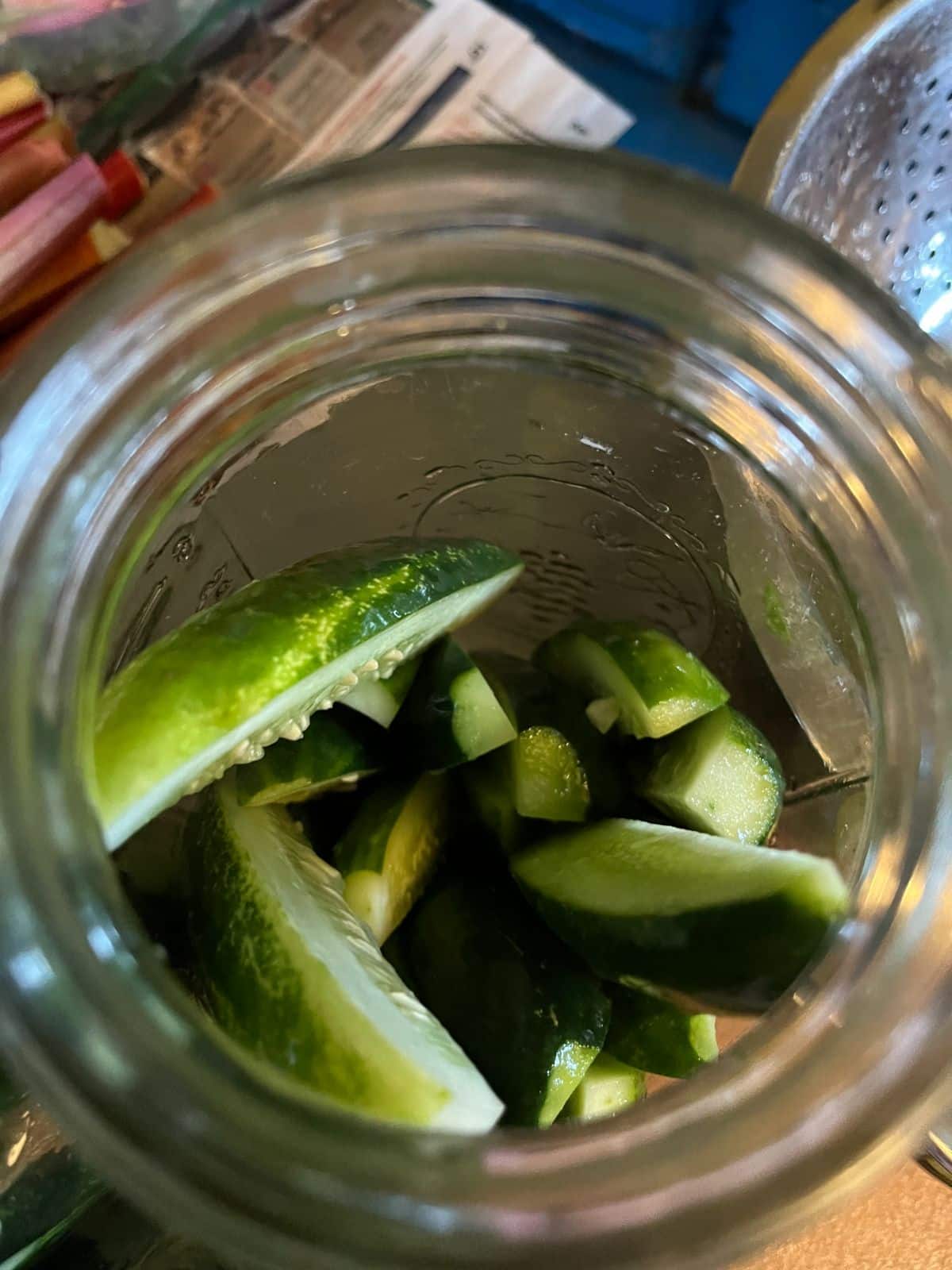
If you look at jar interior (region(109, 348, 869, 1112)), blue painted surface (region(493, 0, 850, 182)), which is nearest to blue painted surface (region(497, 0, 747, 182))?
blue painted surface (region(493, 0, 850, 182))

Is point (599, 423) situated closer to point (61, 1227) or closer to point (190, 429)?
point (190, 429)

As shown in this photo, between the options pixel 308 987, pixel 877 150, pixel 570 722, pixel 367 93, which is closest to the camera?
pixel 308 987

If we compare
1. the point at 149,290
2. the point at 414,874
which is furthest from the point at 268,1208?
the point at 149,290

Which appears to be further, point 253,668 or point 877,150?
point 877,150

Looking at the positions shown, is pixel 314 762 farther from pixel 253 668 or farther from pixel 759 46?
pixel 759 46

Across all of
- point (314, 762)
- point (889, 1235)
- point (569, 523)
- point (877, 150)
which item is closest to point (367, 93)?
point (877, 150)

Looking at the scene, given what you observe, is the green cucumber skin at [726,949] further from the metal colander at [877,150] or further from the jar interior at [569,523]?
the metal colander at [877,150]
